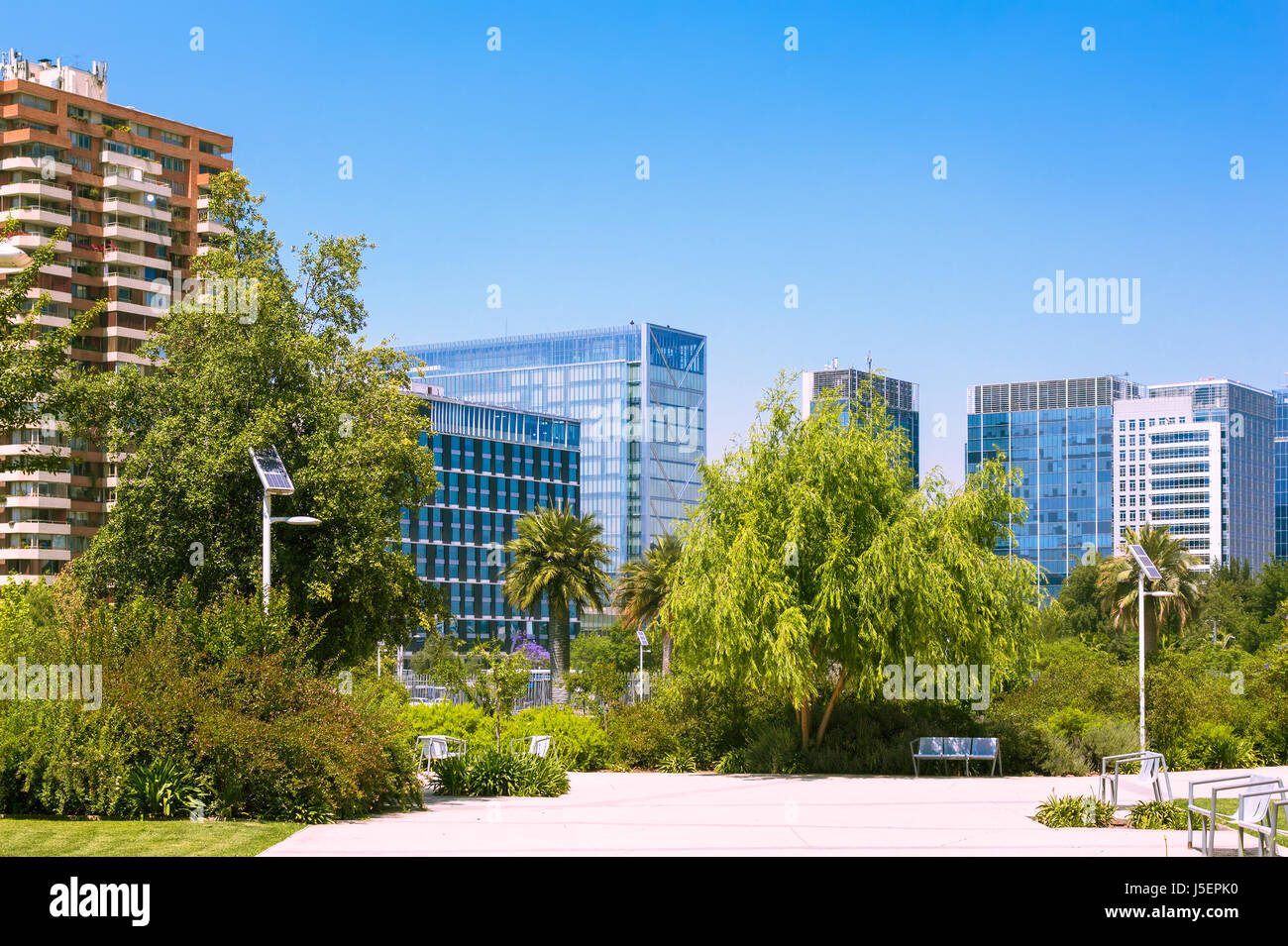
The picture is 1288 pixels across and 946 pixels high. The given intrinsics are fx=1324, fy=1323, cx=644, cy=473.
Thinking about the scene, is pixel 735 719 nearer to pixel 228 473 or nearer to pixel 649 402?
pixel 228 473

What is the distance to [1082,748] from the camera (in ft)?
88.4

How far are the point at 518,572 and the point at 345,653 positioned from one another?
4781cm

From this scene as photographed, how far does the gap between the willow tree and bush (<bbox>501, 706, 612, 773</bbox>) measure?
2.84 meters

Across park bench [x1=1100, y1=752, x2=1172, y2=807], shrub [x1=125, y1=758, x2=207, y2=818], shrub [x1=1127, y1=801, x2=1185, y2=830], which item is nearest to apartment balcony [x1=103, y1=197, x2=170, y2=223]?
shrub [x1=125, y1=758, x2=207, y2=818]

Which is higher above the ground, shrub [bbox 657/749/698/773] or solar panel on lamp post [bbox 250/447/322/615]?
solar panel on lamp post [bbox 250/447/322/615]

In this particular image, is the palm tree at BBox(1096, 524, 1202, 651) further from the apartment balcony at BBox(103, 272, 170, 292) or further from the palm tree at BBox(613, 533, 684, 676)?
the apartment balcony at BBox(103, 272, 170, 292)

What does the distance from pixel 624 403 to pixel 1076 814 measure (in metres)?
166

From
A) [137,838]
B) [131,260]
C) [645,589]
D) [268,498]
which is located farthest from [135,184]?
[137,838]

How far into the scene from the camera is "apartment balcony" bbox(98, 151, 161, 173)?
99.8 m

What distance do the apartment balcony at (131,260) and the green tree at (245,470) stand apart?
8151 cm

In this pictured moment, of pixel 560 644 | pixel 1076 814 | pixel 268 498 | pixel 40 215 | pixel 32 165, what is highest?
pixel 32 165

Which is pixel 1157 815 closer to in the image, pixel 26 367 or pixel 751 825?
pixel 751 825

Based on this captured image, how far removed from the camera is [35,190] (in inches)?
3765
